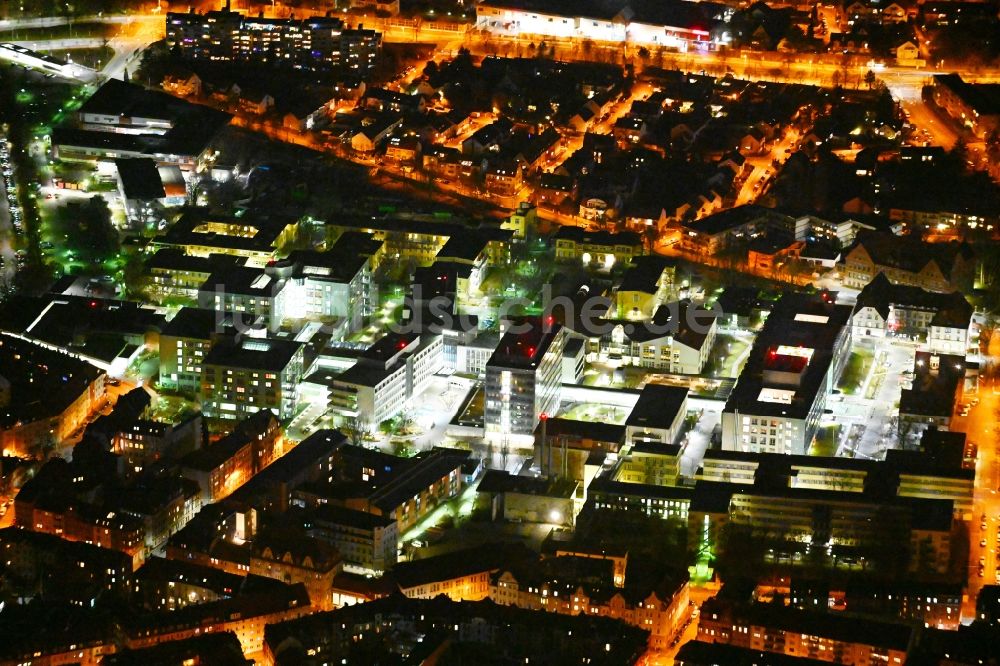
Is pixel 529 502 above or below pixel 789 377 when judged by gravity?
below

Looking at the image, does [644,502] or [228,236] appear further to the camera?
[228,236]

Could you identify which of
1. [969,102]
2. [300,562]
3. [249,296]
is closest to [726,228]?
[969,102]

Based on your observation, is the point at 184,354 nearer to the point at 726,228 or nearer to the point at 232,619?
the point at 232,619

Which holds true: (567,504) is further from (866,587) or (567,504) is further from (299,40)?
(299,40)

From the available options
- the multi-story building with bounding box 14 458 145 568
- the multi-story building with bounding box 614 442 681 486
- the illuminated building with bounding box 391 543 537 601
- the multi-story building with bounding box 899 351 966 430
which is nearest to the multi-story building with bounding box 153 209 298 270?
the multi-story building with bounding box 14 458 145 568

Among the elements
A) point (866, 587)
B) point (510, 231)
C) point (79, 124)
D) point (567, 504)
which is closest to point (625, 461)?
point (567, 504)

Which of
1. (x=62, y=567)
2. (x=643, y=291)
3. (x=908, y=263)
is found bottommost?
(x=62, y=567)

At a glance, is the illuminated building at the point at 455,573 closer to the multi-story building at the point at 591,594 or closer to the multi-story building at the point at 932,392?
the multi-story building at the point at 591,594
